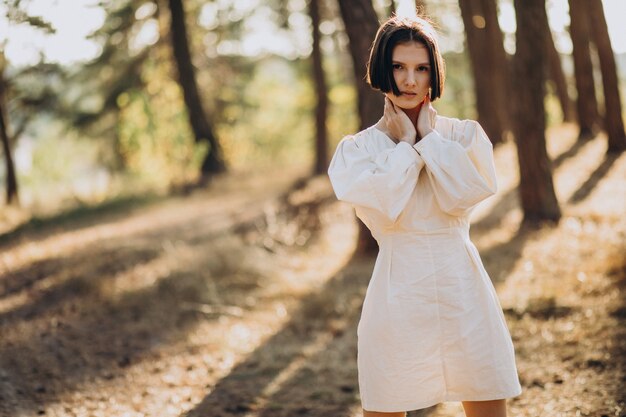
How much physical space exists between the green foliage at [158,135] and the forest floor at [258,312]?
19.7 ft

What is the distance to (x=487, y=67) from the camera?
16703 millimetres

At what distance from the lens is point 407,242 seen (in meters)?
2.88

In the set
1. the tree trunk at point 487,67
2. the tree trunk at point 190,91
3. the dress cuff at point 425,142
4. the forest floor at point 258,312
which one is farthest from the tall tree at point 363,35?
the tree trunk at point 190,91

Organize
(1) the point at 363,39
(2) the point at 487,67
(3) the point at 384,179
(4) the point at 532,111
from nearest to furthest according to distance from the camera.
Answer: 1. (3) the point at 384,179
2. (1) the point at 363,39
3. (4) the point at 532,111
4. (2) the point at 487,67

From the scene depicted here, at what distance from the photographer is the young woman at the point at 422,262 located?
111 inches

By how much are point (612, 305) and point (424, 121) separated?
13.4 ft

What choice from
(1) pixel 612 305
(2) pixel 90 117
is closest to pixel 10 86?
(2) pixel 90 117

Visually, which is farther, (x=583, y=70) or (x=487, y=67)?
(x=487, y=67)

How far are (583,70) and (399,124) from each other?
14784 millimetres

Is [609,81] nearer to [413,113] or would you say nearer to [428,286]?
[413,113]

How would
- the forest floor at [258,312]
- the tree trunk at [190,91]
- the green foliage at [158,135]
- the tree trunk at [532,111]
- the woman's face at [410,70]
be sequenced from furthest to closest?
the tree trunk at [190,91], the green foliage at [158,135], the tree trunk at [532,111], the forest floor at [258,312], the woman's face at [410,70]

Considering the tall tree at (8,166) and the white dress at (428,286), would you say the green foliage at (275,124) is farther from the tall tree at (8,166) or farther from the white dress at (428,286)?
the white dress at (428,286)

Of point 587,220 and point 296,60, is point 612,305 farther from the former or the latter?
point 296,60

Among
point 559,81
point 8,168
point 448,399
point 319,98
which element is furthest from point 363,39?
point 559,81
